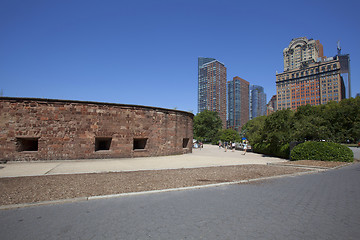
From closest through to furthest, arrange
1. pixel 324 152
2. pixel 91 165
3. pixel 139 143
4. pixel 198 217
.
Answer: pixel 198 217
pixel 91 165
pixel 324 152
pixel 139 143

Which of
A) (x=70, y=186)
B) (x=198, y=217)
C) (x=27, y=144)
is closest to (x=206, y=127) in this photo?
(x=27, y=144)

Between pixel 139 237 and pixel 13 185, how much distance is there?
5.80m

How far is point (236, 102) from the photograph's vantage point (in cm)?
15000

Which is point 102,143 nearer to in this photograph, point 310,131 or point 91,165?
point 91,165

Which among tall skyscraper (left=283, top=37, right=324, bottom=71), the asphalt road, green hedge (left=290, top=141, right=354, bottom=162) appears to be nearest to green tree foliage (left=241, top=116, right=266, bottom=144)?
green hedge (left=290, top=141, right=354, bottom=162)

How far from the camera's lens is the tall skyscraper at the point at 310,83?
11719cm

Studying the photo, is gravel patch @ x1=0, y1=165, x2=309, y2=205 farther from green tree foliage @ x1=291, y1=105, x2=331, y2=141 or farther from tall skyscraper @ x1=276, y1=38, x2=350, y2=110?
tall skyscraper @ x1=276, y1=38, x2=350, y2=110

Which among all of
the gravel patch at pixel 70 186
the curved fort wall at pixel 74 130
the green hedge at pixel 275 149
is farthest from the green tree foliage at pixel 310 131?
the gravel patch at pixel 70 186

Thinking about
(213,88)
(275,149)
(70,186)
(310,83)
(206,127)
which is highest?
(310,83)

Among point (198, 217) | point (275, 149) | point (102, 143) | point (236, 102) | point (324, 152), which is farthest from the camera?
point (236, 102)

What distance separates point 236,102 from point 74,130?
145 meters

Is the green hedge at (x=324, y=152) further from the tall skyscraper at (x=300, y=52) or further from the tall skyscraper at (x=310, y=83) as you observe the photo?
the tall skyscraper at (x=300, y=52)

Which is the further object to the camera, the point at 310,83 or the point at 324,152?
the point at 310,83

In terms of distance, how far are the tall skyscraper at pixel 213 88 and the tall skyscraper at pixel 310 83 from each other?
33571mm
